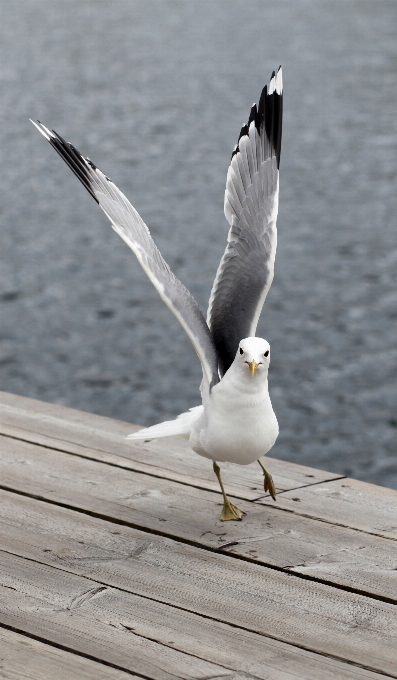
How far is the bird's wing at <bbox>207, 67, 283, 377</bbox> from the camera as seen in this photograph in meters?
3.88

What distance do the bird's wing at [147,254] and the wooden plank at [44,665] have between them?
47.8 inches

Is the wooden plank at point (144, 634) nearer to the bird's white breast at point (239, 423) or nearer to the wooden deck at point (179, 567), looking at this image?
the wooden deck at point (179, 567)

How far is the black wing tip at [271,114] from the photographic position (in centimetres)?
406

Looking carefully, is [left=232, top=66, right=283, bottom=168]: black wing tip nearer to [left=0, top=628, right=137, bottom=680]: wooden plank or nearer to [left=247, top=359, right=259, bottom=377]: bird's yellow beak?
[left=247, top=359, right=259, bottom=377]: bird's yellow beak

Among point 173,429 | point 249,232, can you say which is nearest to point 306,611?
point 173,429

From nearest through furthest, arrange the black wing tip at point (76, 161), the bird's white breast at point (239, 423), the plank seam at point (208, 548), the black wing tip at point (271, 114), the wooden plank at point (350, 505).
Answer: the plank seam at point (208, 548), the bird's white breast at point (239, 423), the wooden plank at point (350, 505), the black wing tip at point (76, 161), the black wing tip at point (271, 114)

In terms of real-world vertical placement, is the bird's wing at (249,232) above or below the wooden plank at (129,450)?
above

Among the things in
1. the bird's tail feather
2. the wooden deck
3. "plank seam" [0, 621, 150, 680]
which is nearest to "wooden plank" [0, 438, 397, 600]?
the wooden deck

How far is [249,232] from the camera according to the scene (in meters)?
4.02

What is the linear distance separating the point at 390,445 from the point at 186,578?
15.4 ft

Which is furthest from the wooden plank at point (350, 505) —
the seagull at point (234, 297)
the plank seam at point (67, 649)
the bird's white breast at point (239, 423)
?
the plank seam at point (67, 649)

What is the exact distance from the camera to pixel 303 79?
68.1ft

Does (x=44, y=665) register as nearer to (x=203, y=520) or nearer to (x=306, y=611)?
(x=306, y=611)

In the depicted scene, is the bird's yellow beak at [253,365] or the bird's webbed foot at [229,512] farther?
the bird's webbed foot at [229,512]
